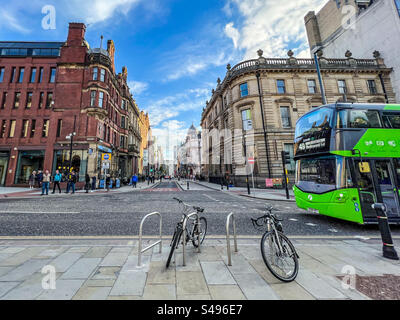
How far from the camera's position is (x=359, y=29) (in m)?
25.9

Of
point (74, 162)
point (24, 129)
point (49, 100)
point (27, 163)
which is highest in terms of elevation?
point (49, 100)

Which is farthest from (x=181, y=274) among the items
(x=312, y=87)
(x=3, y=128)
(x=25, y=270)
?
(x=3, y=128)

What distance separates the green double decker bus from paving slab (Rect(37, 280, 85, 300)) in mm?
6958

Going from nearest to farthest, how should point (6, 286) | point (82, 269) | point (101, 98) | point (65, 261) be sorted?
point (6, 286) → point (82, 269) → point (65, 261) → point (101, 98)

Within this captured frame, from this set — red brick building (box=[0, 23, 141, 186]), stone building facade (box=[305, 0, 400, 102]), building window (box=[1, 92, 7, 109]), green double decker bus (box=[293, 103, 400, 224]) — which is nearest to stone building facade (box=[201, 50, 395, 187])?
stone building facade (box=[305, 0, 400, 102])

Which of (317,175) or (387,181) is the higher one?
(317,175)

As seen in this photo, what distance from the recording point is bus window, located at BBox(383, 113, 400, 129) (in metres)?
5.97

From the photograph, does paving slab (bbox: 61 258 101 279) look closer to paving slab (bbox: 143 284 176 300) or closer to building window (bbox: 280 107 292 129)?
paving slab (bbox: 143 284 176 300)

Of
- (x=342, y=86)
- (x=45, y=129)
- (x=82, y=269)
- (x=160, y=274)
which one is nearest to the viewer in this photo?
(x=160, y=274)

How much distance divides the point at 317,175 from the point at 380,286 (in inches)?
176

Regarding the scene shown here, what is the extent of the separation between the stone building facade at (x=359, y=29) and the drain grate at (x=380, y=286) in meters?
30.1

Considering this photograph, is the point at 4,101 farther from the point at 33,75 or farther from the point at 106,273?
the point at 106,273

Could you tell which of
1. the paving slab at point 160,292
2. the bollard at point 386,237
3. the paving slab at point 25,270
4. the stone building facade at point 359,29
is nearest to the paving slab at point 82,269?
the paving slab at point 25,270
